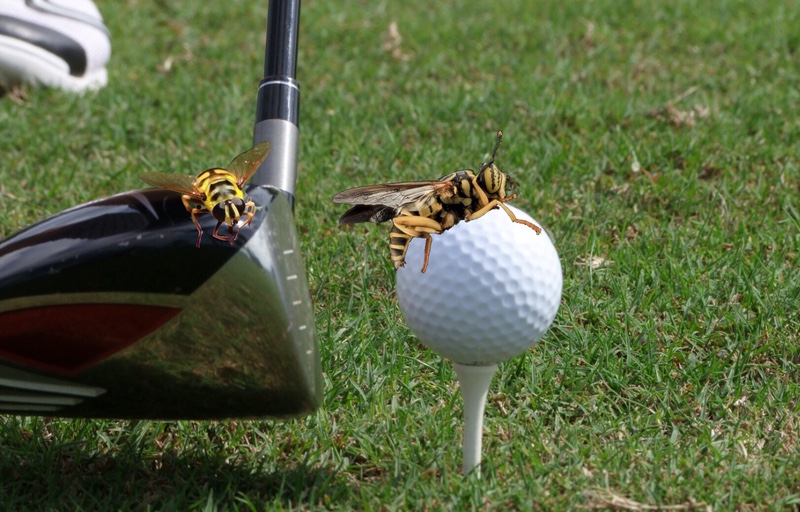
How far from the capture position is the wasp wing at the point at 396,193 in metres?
1.99

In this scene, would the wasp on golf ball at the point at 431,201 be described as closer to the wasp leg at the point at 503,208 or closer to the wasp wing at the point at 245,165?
the wasp leg at the point at 503,208

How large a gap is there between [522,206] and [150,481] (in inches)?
78.7

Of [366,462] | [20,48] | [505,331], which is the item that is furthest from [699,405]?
[20,48]

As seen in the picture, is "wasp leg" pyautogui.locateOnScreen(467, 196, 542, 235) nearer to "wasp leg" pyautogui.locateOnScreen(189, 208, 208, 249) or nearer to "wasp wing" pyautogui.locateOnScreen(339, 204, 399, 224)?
"wasp wing" pyautogui.locateOnScreen(339, 204, 399, 224)

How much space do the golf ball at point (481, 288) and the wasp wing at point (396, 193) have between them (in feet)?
0.37

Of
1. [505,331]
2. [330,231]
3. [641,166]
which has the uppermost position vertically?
[641,166]

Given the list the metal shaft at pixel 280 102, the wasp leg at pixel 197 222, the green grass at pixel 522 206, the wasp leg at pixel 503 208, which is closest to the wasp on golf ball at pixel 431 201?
the wasp leg at pixel 503 208

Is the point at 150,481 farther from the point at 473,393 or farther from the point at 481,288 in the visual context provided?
the point at 481,288

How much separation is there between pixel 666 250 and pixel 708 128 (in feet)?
4.40

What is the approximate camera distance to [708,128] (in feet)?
Answer: 14.5

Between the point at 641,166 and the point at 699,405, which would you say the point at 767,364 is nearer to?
the point at 699,405

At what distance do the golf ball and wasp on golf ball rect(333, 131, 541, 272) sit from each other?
0.03 metres

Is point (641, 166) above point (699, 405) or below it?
above

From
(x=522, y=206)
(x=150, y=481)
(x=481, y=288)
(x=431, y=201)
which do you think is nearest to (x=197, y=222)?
(x=431, y=201)
